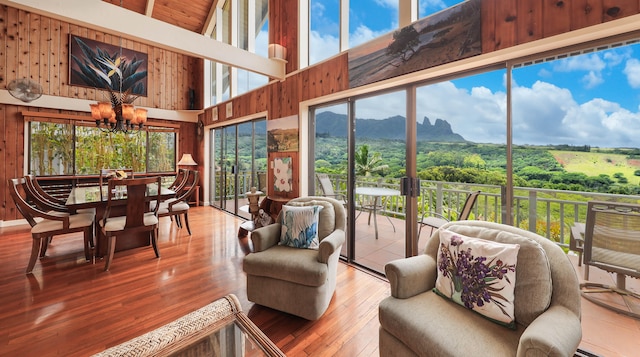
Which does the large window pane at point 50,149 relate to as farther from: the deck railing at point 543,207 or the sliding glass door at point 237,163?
the deck railing at point 543,207

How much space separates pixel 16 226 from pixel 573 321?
8.07 m

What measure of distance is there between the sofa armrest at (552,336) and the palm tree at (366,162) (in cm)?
212

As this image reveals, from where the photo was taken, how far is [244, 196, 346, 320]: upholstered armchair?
1988 millimetres

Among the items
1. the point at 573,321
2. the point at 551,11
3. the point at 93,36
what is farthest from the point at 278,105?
the point at 93,36

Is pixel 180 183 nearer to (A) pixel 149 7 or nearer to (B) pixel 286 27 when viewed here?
(B) pixel 286 27

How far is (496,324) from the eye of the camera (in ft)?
4.41

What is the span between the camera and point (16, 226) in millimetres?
4863

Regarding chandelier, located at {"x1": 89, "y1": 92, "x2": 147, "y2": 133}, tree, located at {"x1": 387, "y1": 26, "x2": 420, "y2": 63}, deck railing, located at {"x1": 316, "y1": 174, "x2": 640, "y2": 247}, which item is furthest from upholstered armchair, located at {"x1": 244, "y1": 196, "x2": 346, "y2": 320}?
chandelier, located at {"x1": 89, "y1": 92, "x2": 147, "y2": 133}

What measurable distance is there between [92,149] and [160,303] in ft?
18.5

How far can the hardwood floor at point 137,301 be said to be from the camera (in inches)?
71.7

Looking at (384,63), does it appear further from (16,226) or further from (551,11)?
(16,226)

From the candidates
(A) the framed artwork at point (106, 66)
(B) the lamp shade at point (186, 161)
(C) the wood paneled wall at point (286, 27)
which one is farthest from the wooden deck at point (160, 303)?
(A) the framed artwork at point (106, 66)

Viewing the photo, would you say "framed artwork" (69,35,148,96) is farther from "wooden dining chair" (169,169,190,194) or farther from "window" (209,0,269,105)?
"wooden dining chair" (169,169,190,194)

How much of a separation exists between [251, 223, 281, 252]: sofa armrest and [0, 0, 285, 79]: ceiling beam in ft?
7.78
